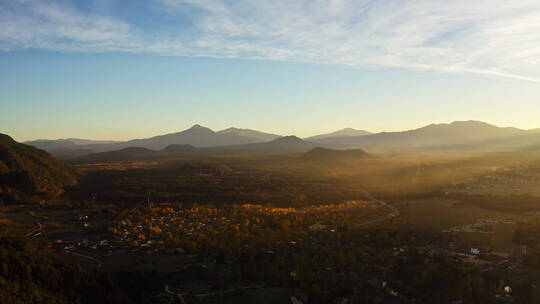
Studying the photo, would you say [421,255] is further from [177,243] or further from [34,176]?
[34,176]

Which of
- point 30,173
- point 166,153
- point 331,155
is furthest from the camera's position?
point 166,153

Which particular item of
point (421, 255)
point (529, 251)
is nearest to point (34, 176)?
point (421, 255)

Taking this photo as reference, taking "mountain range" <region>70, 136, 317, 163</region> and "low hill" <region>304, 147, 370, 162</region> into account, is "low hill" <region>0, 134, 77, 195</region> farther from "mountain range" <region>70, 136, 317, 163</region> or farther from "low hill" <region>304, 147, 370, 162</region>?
"low hill" <region>304, 147, 370, 162</region>

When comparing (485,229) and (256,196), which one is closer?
(485,229)

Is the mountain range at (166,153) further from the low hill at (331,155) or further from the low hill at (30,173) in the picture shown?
the low hill at (30,173)

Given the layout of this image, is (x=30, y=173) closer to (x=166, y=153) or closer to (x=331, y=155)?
(x=331, y=155)

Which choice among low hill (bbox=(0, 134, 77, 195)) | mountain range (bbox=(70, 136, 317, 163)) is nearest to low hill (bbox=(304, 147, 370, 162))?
mountain range (bbox=(70, 136, 317, 163))

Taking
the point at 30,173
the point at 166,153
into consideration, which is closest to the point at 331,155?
the point at 166,153

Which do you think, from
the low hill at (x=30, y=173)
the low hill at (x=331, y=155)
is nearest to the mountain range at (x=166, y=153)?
the low hill at (x=331, y=155)

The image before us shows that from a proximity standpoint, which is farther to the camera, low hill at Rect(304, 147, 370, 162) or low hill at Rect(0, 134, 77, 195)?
low hill at Rect(304, 147, 370, 162)
